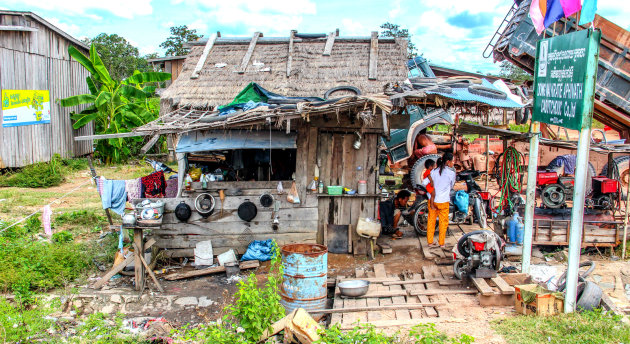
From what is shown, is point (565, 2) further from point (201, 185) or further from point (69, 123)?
point (69, 123)

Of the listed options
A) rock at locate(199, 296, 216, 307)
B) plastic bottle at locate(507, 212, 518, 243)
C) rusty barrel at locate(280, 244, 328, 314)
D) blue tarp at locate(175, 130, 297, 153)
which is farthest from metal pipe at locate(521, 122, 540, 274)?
rock at locate(199, 296, 216, 307)

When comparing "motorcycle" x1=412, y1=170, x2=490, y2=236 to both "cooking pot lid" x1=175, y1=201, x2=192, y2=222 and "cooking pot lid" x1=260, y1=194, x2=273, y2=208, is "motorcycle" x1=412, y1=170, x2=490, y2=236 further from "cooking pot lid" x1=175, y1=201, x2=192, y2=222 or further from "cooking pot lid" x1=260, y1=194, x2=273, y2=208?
"cooking pot lid" x1=175, y1=201, x2=192, y2=222

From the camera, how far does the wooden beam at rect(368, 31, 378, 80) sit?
1141cm

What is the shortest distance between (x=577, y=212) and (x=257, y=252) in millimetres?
5326

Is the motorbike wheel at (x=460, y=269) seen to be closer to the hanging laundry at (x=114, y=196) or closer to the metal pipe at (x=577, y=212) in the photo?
the metal pipe at (x=577, y=212)

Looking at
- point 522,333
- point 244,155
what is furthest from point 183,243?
point 522,333

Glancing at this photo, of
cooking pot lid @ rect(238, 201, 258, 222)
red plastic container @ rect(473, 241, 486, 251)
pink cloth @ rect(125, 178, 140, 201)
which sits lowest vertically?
red plastic container @ rect(473, 241, 486, 251)

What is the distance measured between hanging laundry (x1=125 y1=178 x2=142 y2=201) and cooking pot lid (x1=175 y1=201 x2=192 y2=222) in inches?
31.5

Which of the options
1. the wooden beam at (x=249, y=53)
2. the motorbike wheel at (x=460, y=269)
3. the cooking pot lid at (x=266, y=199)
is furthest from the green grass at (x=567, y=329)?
the wooden beam at (x=249, y=53)

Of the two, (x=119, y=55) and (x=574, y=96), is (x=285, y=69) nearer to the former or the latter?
(x=574, y=96)

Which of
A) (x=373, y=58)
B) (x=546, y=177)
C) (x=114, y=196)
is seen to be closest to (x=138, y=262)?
(x=114, y=196)

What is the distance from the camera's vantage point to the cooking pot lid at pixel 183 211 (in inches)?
355

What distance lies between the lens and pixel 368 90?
1120 cm

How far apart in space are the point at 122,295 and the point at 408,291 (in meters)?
4.41
